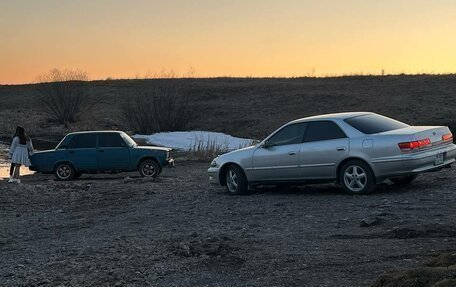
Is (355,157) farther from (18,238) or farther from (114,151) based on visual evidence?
(114,151)

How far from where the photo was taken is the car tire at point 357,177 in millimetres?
11922

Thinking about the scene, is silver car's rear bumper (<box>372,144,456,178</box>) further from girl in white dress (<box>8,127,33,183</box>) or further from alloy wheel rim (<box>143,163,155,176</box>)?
girl in white dress (<box>8,127,33,183</box>)

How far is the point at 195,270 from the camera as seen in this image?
283 inches

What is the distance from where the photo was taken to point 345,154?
12.2m

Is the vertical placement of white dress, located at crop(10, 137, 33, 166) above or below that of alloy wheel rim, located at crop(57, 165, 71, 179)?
above

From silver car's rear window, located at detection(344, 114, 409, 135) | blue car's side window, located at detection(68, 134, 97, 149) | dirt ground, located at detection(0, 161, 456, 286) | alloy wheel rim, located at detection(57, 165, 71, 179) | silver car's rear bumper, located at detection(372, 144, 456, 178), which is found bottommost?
dirt ground, located at detection(0, 161, 456, 286)

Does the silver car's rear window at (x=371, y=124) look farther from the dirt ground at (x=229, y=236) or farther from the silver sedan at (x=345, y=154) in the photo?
the dirt ground at (x=229, y=236)

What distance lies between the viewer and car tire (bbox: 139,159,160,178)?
19.9 metres

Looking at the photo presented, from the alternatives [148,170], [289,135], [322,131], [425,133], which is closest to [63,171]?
[148,170]

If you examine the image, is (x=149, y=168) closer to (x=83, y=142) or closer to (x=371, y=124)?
(x=83, y=142)

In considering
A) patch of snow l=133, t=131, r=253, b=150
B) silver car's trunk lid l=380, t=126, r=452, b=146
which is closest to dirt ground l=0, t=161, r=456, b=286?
silver car's trunk lid l=380, t=126, r=452, b=146

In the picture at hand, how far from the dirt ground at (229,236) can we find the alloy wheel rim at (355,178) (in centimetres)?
29

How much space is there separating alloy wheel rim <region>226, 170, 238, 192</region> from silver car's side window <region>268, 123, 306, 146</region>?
110 centimetres

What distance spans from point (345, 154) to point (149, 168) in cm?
904
